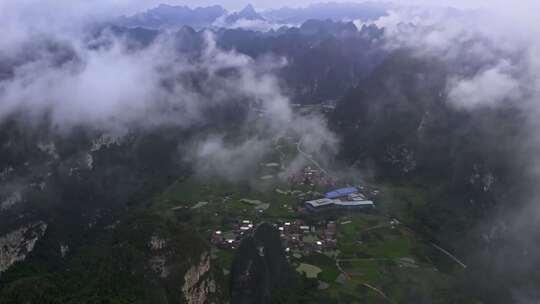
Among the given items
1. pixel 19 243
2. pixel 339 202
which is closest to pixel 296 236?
A: pixel 339 202

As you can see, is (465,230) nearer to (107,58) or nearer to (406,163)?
(406,163)

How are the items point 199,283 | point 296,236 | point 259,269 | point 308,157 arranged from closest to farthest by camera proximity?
point 199,283, point 259,269, point 296,236, point 308,157

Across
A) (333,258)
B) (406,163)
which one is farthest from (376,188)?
(333,258)

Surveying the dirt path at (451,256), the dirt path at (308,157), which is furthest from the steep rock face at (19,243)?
the dirt path at (451,256)

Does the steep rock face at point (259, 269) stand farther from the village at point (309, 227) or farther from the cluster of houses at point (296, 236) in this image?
the cluster of houses at point (296, 236)

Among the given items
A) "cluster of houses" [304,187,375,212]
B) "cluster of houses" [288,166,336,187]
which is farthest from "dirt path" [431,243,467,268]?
"cluster of houses" [288,166,336,187]

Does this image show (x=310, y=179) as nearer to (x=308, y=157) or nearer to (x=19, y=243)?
(x=308, y=157)
